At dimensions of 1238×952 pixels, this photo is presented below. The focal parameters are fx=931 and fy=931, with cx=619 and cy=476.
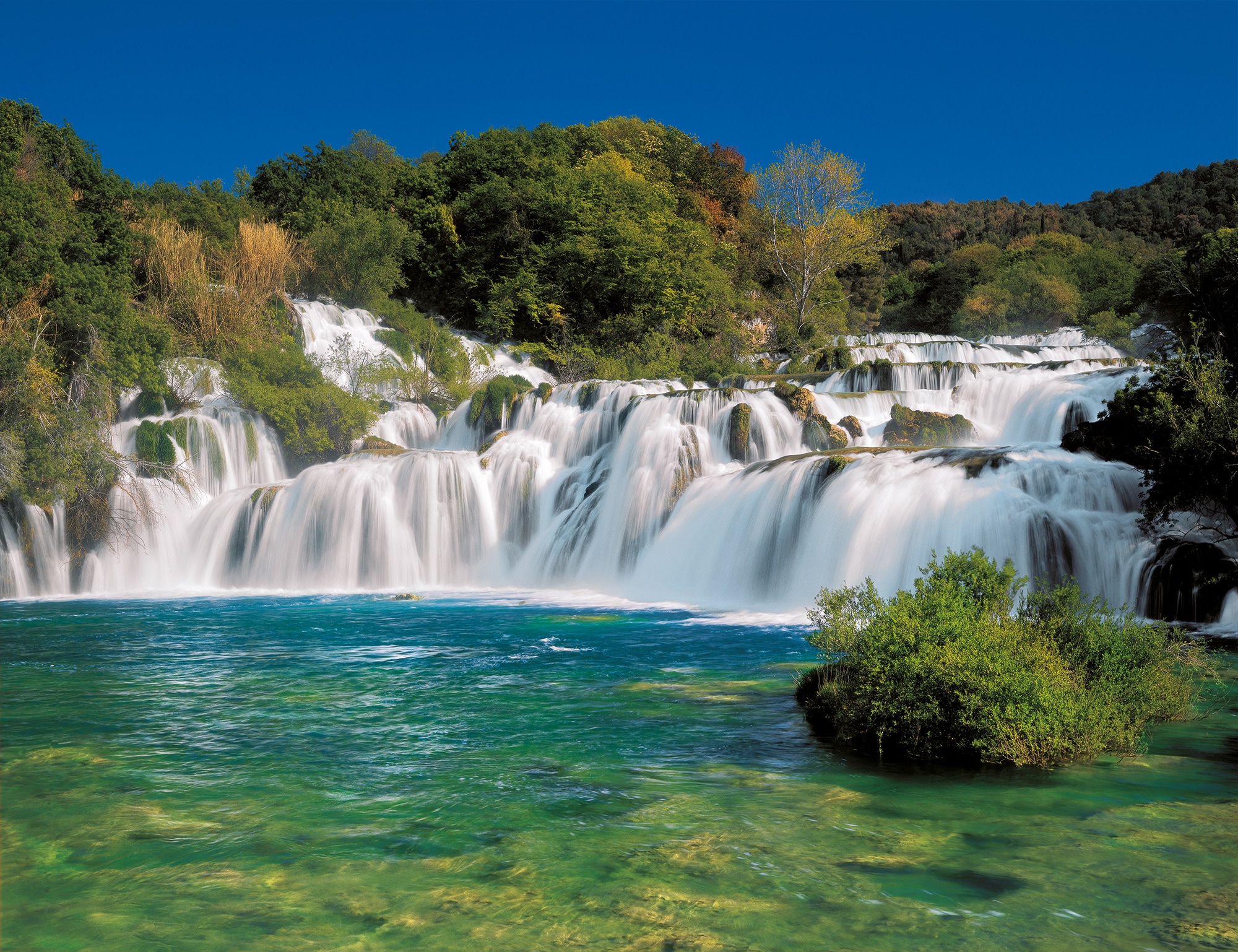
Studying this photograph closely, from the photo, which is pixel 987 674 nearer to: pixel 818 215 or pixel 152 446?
pixel 152 446

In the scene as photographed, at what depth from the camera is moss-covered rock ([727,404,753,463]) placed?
25.3 metres

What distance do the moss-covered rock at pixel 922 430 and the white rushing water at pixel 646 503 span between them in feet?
2.57

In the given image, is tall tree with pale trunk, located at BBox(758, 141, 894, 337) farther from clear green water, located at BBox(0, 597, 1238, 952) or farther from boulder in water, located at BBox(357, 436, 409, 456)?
clear green water, located at BBox(0, 597, 1238, 952)

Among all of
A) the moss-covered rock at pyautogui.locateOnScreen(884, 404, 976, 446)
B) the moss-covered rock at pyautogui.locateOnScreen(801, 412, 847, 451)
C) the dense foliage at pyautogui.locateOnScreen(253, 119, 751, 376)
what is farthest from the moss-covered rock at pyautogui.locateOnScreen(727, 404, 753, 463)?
the dense foliage at pyautogui.locateOnScreen(253, 119, 751, 376)

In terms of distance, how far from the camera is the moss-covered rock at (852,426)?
26.2 m

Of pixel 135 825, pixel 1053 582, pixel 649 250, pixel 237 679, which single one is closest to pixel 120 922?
pixel 135 825

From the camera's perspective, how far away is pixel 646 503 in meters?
23.6

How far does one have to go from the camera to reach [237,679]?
471 inches

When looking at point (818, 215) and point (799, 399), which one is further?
point (818, 215)

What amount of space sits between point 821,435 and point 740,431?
7.61 feet

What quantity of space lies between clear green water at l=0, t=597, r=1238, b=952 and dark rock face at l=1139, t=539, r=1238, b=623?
3764mm

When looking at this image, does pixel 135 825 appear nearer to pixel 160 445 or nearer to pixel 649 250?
pixel 160 445

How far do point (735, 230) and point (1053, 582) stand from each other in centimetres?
4346

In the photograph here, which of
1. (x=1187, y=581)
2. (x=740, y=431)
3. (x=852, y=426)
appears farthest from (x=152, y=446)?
(x=1187, y=581)
